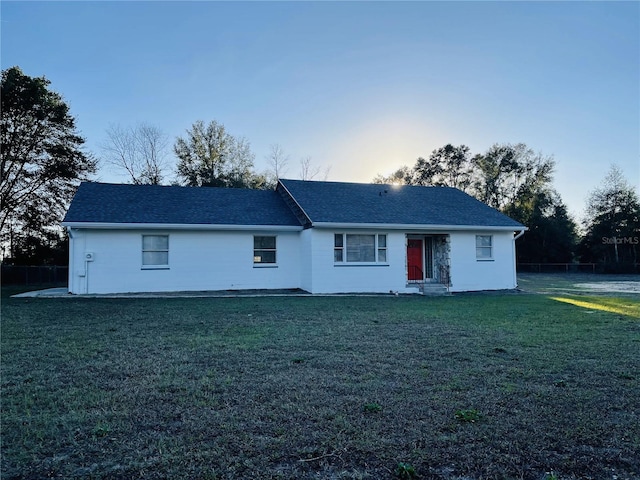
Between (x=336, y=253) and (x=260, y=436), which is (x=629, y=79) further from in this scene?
(x=260, y=436)

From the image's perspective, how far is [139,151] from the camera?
3322cm

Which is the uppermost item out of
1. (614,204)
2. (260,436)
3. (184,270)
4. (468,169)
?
(468,169)

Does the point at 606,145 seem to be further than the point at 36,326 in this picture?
Yes

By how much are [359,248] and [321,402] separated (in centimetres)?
1308

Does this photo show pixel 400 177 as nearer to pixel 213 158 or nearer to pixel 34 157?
pixel 213 158

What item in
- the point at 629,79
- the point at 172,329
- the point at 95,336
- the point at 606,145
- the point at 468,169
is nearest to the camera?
the point at 95,336

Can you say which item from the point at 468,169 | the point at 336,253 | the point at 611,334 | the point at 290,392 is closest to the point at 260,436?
the point at 290,392

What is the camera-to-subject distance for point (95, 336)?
24.0ft

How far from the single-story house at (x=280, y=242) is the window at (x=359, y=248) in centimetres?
4

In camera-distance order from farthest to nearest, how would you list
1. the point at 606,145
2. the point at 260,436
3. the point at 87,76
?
1. the point at 606,145
2. the point at 87,76
3. the point at 260,436

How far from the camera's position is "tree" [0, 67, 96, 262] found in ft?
77.0

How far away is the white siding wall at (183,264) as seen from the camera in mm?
15195

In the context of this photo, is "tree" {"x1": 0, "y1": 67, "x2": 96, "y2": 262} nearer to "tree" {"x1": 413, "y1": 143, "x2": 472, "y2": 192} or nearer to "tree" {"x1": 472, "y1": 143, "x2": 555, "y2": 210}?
"tree" {"x1": 413, "y1": 143, "x2": 472, "y2": 192}

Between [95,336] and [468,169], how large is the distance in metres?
45.7
